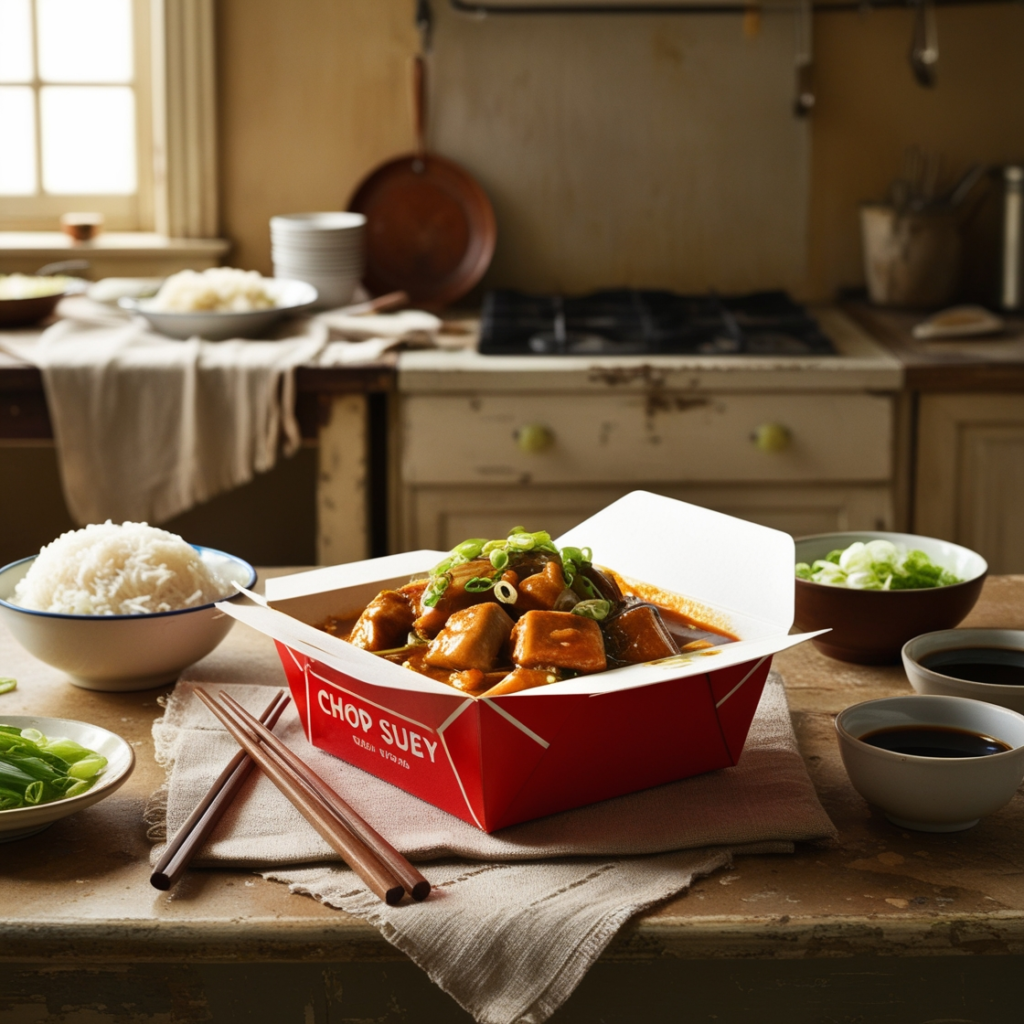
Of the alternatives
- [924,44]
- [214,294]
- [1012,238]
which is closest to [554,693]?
[214,294]

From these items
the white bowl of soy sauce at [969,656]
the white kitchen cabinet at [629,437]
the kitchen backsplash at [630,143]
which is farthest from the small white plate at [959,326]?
the white bowl of soy sauce at [969,656]

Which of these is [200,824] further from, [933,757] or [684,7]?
[684,7]

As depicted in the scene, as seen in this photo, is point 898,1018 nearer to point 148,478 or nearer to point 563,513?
point 563,513

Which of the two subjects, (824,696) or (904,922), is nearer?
(904,922)

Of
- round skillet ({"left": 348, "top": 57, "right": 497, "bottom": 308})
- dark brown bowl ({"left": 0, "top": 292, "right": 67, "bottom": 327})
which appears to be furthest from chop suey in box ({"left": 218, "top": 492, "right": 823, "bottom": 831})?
round skillet ({"left": 348, "top": 57, "right": 497, "bottom": 308})

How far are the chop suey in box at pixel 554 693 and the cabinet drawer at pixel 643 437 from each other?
130 centimetres

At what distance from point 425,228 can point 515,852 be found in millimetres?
2402

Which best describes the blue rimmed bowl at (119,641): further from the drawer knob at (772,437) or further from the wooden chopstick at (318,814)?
the drawer knob at (772,437)

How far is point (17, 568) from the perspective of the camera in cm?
135

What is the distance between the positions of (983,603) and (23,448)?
→ 8.08 ft

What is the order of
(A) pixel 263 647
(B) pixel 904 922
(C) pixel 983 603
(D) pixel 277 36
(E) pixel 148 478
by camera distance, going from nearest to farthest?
(B) pixel 904 922
(A) pixel 263 647
(C) pixel 983 603
(E) pixel 148 478
(D) pixel 277 36

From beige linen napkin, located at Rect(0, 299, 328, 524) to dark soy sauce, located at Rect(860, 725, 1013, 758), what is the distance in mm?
1638

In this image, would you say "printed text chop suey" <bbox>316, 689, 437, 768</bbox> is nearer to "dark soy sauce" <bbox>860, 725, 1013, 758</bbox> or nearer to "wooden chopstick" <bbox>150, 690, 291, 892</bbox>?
"wooden chopstick" <bbox>150, 690, 291, 892</bbox>

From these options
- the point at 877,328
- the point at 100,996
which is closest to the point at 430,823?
the point at 100,996
